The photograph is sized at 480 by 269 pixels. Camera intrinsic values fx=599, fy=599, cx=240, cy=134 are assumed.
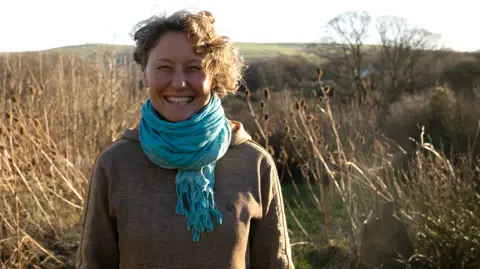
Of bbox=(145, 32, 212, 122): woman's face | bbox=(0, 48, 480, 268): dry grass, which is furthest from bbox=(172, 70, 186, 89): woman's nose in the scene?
bbox=(0, 48, 480, 268): dry grass

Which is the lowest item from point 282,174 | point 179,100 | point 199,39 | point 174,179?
point 282,174

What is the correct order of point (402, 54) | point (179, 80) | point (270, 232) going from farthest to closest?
point (402, 54), point (270, 232), point (179, 80)

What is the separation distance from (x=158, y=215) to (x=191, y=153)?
0.23 meters

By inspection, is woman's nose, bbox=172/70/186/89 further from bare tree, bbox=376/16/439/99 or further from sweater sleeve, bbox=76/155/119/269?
bare tree, bbox=376/16/439/99

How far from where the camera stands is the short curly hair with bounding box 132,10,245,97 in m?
1.93

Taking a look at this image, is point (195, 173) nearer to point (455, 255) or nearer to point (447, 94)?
point (455, 255)

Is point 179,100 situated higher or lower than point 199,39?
lower

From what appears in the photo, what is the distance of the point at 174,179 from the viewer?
198 centimetres

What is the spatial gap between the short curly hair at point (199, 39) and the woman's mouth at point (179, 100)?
0.38 ft

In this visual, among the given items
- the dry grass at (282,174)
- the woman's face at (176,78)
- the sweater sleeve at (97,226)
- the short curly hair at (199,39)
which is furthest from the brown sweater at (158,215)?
the dry grass at (282,174)

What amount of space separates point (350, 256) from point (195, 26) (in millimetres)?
3968

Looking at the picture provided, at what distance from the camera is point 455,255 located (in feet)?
15.1

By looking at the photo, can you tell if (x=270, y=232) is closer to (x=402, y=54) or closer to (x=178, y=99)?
(x=178, y=99)

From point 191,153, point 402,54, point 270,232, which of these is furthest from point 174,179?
A: point 402,54
